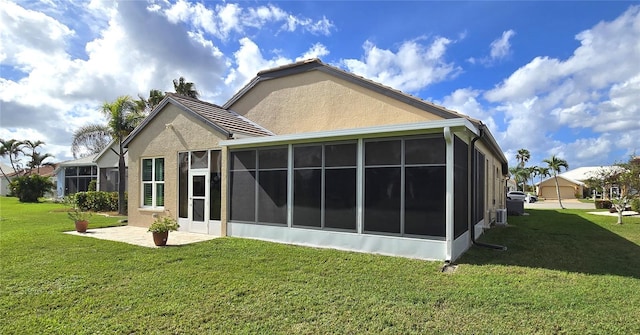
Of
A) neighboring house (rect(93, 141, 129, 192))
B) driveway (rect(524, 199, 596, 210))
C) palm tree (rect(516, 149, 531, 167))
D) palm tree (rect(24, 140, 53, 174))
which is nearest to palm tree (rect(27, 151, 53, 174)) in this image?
palm tree (rect(24, 140, 53, 174))

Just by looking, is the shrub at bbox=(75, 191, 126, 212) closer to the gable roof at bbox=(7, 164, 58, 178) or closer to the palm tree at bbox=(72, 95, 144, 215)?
the palm tree at bbox=(72, 95, 144, 215)

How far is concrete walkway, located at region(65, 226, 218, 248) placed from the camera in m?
10.4

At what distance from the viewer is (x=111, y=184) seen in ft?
87.8

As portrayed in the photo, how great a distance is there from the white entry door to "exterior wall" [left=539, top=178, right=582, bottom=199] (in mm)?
63309

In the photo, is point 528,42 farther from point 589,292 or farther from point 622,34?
point 589,292

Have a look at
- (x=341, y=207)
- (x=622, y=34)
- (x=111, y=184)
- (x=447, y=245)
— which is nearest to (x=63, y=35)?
(x=341, y=207)

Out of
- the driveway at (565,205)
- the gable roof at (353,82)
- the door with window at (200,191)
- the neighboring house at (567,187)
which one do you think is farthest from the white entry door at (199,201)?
the neighboring house at (567,187)

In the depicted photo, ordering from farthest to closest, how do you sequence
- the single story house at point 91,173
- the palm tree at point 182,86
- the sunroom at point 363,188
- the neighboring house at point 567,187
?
the neighboring house at point 567,187, the palm tree at point 182,86, the single story house at point 91,173, the sunroom at point 363,188

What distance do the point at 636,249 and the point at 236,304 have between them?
11706 mm

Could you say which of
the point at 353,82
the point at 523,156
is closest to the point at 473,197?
the point at 353,82

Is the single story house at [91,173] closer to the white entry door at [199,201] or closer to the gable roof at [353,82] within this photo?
the gable roof at [353,82]

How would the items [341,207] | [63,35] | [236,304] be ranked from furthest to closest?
1. [63,35]
2. [341,207]
3. [236,304]

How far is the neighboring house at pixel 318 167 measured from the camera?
7961mm

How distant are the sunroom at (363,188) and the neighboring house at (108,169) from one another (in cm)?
2005
